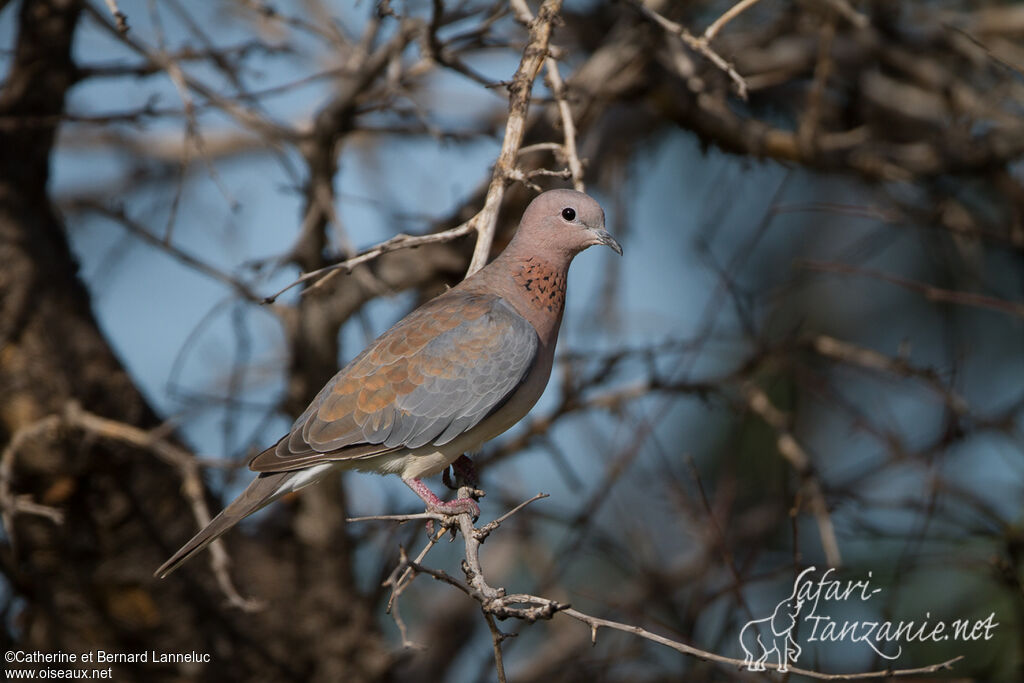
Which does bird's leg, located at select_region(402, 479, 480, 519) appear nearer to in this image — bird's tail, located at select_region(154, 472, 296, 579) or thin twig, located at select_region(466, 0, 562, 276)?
bird's tail, located at select_region(154, 472, 296, 579)

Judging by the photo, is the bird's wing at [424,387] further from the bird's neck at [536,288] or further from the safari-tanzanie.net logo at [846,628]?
the safari-tanzanie.net logo at [846,628]

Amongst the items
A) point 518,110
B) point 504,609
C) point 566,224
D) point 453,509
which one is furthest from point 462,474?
point 504,609

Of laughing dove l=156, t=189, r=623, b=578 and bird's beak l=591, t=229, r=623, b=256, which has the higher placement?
bird's beak l=591, t=229, r=623, b=256

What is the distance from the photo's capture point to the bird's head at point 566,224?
320cm

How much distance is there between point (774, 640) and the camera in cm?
352

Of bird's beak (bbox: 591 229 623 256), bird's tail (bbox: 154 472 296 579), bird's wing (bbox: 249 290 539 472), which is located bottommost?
bird's tail (bbox: 154 472 296 579)

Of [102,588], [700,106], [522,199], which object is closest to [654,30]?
[700,106]

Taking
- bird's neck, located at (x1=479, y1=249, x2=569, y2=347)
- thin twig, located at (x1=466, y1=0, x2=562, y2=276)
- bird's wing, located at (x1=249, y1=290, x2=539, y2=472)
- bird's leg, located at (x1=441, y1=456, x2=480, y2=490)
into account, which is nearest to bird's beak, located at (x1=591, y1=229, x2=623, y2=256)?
bird's neck, located at (x1=479, y1=249, x2=569, y2=347)

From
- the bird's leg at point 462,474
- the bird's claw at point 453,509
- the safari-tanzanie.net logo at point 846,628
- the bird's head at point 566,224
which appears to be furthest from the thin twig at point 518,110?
the safari-tanzanie.net logo at point 846,628

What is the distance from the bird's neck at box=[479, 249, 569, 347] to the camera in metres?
3.17

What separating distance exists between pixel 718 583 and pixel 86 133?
5454 millimetres

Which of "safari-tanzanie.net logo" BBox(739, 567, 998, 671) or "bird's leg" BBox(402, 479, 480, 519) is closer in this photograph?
"bird's leg" BBox(402, 479, 480, 519)

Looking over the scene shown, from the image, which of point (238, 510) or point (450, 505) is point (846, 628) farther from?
point (238, 510)

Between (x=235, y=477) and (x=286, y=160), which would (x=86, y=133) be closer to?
(x=286, y=160)
